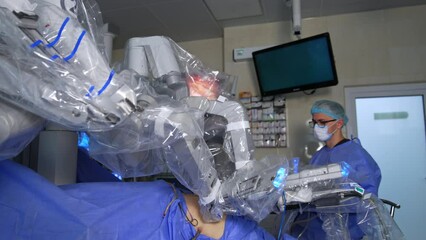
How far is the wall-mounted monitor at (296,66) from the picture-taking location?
234 cm

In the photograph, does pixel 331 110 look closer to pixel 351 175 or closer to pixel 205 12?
pixel 351 175

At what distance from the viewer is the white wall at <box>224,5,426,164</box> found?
255cm

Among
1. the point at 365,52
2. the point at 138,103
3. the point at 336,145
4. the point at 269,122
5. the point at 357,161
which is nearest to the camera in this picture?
the point at 138,103

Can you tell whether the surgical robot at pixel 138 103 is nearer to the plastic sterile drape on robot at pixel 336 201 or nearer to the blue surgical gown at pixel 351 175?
the plastic sterile drape on robot at pixel 336 201

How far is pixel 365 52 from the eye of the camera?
2629 millimetres

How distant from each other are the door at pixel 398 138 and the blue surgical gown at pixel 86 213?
1.99 meters

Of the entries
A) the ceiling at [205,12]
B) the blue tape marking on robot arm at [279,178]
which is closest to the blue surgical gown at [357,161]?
the blue tape marking on robot arm at [279,178]

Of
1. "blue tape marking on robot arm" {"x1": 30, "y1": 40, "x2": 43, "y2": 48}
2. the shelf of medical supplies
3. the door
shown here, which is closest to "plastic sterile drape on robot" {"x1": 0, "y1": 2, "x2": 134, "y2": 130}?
"blue tape marking on robot arm" {"x1": 30, "y1": 40, "x2": 43, "y2": 48}

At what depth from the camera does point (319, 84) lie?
2.43 metres

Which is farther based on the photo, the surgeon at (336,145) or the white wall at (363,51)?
the white wall at (363,51)

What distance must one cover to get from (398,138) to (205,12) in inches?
78.0

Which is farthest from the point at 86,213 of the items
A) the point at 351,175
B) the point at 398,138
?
the point at 398,138

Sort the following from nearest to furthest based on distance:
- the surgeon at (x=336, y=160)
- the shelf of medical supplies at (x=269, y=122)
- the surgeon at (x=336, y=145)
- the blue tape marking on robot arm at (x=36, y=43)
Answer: the blue tape marking on robot arm at (x=36, y=43), the surgeon at (x=336, y=160), the surgeon at (x=336, y=145), the shelf of medical supplies at (x=269, y=122)

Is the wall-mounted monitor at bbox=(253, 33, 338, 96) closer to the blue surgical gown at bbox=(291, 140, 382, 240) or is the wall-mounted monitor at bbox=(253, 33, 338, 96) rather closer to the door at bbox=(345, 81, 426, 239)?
the door at bbox=(345, 81, 426, 239)
